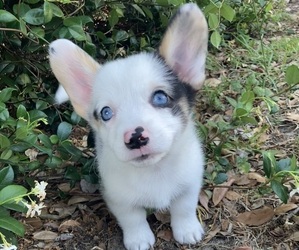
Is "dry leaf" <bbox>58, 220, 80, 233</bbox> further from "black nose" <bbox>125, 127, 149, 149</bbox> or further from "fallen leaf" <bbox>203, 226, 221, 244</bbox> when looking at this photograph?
"black nose" <bbox>125, 127, 149, 149</bbox>

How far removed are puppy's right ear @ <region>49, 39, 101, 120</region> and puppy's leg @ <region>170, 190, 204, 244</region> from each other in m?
0.62

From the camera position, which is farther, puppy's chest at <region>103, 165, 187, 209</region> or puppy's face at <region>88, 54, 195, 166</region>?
puppy's chest at <region>103, 165, 187, 209</region>

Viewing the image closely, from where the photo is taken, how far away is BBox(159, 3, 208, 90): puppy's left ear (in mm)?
2475

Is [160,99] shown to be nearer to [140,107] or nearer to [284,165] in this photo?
[140,107]

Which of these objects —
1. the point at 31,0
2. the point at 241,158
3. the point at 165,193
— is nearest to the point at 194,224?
the point at 165,193

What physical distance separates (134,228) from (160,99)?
72cm

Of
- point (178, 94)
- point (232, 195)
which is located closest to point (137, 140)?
point (178, 94)

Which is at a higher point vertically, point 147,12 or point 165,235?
point 147,12

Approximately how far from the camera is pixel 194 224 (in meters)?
2.93

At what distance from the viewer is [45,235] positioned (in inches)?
117

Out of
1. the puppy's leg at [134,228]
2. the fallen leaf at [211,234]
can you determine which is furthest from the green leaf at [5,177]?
the fallen leaf at [211,234]

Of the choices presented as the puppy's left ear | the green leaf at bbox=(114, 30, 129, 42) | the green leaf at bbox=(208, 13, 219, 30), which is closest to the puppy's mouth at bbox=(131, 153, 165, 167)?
the puppy's left ear

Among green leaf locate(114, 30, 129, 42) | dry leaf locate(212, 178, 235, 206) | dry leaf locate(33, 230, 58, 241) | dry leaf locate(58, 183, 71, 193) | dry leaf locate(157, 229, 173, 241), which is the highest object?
green leaf locate(114, 30, 129, 42)

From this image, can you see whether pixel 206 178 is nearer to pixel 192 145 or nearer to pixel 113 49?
Result: pixel 192 145
